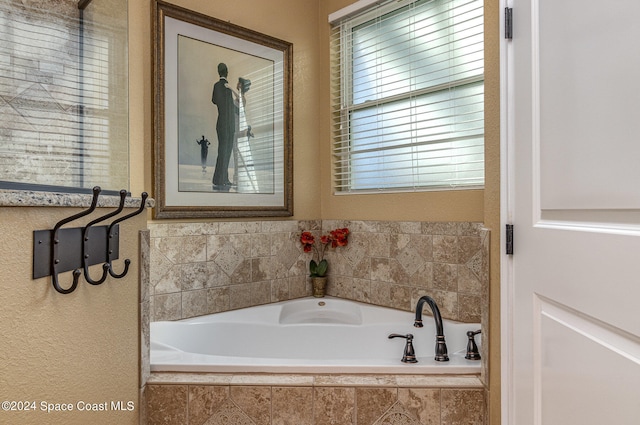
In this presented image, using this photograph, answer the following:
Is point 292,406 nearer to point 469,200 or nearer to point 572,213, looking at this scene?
point 572,213

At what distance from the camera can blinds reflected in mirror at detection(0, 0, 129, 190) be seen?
1.07m

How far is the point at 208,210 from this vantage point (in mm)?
2592

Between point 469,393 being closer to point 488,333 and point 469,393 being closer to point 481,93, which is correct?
point 488,333

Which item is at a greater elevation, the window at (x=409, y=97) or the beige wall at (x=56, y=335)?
the window at (x=409, y=97)

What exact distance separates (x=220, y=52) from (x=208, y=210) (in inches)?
39.5

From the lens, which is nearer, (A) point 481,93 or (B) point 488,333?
(B) point 488,333

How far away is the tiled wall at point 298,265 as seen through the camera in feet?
7.79

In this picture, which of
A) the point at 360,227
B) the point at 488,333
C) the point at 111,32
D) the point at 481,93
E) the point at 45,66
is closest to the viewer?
the point at 45,66

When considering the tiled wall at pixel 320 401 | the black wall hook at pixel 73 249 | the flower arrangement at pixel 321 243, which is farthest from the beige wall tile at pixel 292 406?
the flower arrangement at pixel 321 243

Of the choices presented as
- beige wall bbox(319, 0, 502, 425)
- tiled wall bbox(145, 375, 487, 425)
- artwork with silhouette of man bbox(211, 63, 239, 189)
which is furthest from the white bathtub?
artwork with silhouette of man bbox(211, 63, 239, 189)

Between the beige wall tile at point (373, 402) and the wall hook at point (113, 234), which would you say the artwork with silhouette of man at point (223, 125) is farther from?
the beige wall tile at point (373, 402)

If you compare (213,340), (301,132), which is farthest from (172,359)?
(301,132)

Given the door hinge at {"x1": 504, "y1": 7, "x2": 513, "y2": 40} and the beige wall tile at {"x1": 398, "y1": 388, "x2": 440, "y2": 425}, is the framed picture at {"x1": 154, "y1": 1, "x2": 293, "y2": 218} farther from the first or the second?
the door hinge at {"x1": 504, "y1": 7, "x2": 513, "y2": 40}

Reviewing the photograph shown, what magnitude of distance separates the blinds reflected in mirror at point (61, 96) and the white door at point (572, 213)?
1307 mm
